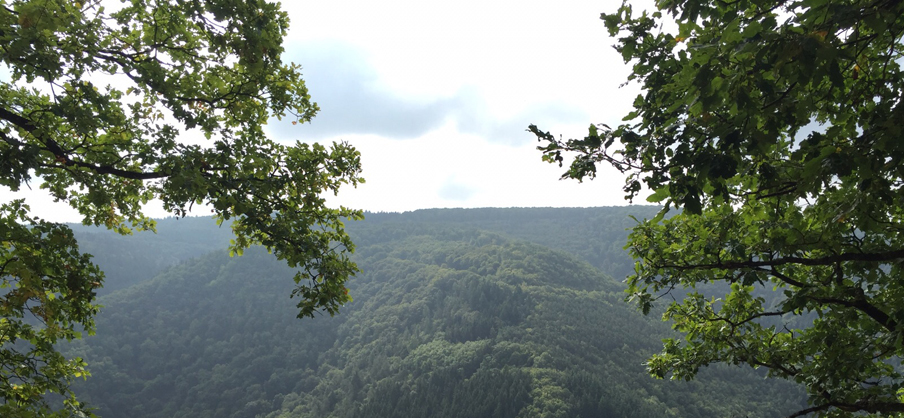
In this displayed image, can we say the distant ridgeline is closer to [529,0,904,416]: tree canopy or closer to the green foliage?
[529,0,904,416]: tree canopy

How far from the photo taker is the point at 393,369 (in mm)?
144250

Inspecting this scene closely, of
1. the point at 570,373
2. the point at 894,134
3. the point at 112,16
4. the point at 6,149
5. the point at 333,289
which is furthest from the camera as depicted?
the point at 570,373

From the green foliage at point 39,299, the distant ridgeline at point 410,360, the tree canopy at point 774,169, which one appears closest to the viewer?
the tree canopy at point 774,169

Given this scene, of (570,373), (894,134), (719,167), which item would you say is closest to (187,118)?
(719,167)

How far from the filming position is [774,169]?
14.0 ft

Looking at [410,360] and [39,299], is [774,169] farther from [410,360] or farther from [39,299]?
[410,360]

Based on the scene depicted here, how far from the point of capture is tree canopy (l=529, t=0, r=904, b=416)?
3.17 meters

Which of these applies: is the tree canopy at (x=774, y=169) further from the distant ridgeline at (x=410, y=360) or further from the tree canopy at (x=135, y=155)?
the distant ridgeline at (x=410, y=360)

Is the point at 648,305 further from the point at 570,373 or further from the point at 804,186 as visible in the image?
the point at 570,373

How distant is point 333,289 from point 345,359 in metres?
175

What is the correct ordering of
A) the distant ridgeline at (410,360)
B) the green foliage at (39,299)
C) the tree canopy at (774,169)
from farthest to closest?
the distant ridgeline at (410,360)
the green foliage at (39,299)
the tree canopy at (774,169)

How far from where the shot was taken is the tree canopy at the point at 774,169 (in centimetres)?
317

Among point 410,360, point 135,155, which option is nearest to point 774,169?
point 135,155

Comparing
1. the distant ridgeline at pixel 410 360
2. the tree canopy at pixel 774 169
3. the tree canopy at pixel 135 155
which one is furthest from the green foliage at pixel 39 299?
the distant ridgeline at pixel 410 360
